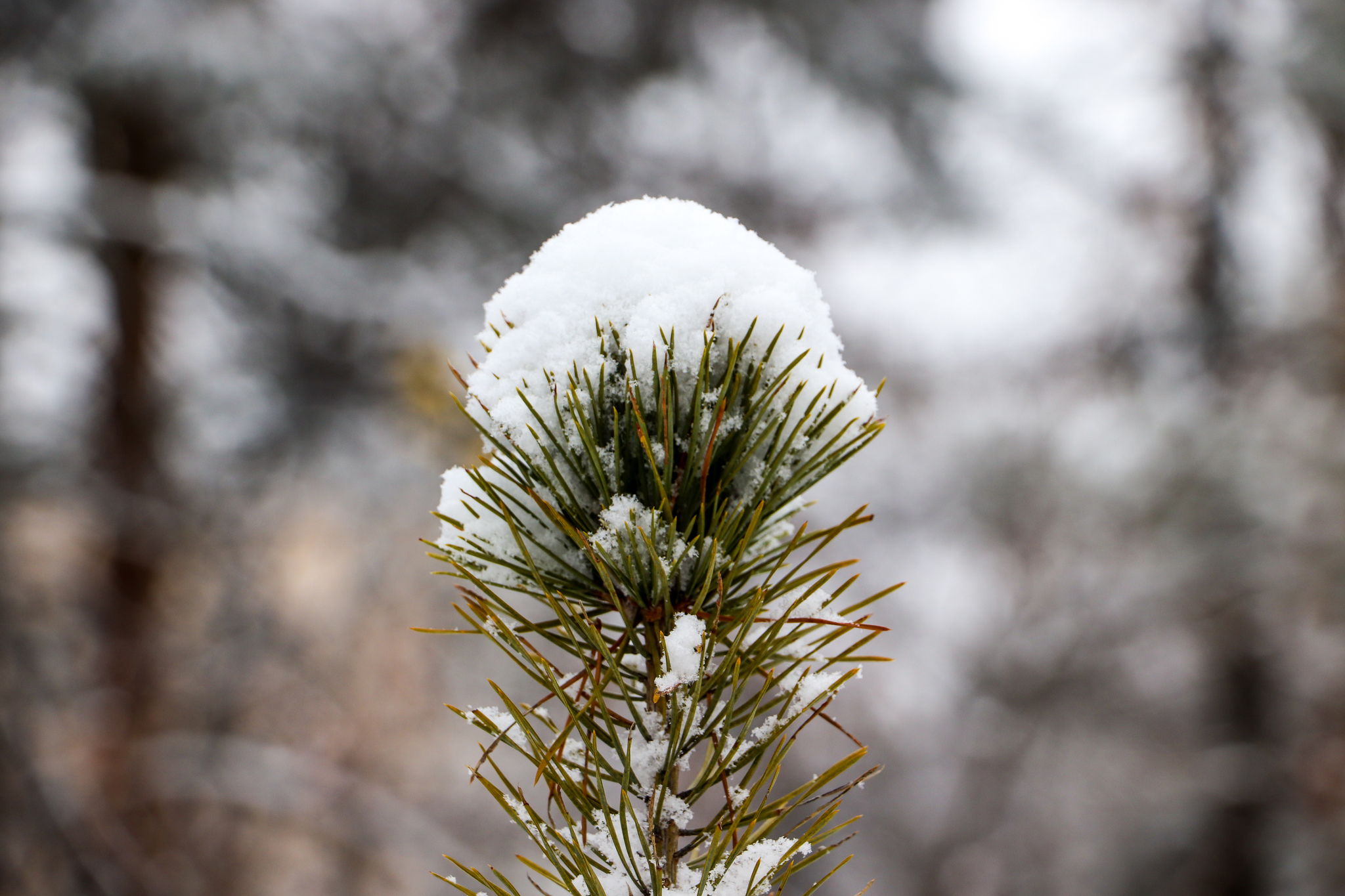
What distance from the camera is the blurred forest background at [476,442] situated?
285cm

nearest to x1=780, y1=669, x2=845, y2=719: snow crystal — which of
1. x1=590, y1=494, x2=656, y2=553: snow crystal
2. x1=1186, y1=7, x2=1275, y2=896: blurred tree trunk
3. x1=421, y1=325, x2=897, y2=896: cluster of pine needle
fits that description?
x1=421, y1=325, x2=897, y2=896: cluster of pine needle

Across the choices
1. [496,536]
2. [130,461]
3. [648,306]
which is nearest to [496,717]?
[496,536]

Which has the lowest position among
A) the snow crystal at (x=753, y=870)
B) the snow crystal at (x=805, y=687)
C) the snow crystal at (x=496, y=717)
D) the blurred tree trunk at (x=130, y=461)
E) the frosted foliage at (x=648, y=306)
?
the snow crystal at (x=753, y=870)

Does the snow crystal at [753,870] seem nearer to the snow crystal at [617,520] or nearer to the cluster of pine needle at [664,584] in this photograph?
the cluster of pine needle at [664,584]

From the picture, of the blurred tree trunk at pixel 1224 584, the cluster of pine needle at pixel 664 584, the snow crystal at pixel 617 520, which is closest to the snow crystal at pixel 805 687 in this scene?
the cluster of pine needle at pixel 664 584

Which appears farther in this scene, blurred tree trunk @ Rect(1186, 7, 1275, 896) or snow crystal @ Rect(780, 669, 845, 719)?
blurred tree trunk @ Rect(1186, 7, 1275, 896)

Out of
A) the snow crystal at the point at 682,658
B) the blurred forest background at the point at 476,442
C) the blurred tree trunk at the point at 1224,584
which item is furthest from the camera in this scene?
the blurred tree trunk at the point at 1224,584

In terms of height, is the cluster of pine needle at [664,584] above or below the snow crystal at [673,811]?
above

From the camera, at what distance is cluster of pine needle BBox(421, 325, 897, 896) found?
0.42 metres

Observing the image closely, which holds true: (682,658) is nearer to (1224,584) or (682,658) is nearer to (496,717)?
(496,717)

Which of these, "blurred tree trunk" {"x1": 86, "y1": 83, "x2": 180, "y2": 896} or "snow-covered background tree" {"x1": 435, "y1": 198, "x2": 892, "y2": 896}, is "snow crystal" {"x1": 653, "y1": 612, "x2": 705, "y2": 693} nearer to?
"snow-covered background tree" {"x1": 435, "y1": 198, "x2": 892, "y2": 896}

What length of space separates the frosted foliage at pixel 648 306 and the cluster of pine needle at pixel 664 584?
0.03 ft

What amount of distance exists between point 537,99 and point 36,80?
1.92 metres

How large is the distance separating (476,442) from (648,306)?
2622 mm
